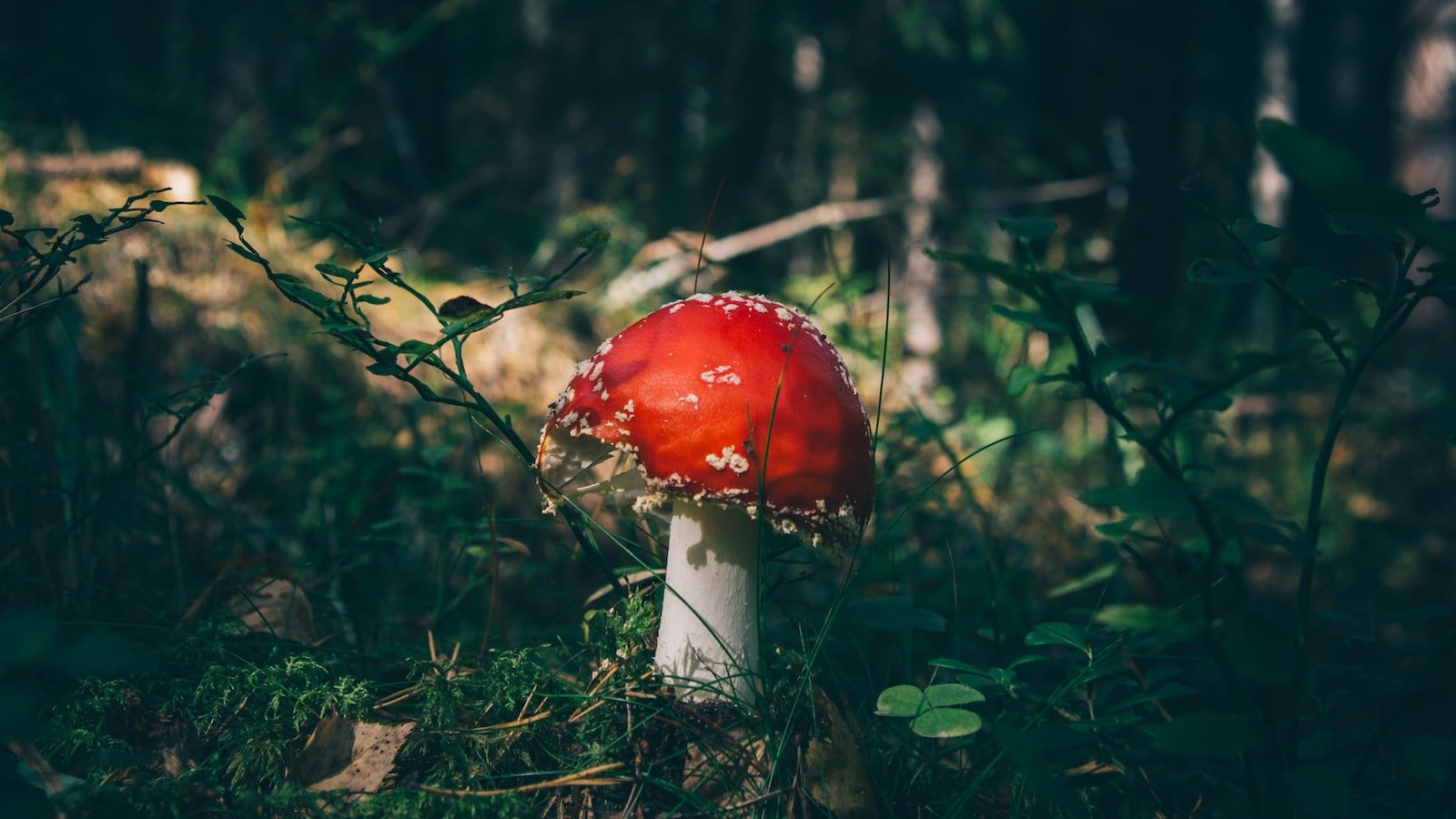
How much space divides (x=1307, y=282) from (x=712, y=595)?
109cm

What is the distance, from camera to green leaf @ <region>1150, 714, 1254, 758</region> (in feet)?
3.14

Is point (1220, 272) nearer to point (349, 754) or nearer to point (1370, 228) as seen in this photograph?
point (1370, 228)

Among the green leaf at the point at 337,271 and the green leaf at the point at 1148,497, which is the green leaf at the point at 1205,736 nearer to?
the green leaf at the point at 1148,497

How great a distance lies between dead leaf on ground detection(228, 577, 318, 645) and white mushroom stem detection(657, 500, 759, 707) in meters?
0.79

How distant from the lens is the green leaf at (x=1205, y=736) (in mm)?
956

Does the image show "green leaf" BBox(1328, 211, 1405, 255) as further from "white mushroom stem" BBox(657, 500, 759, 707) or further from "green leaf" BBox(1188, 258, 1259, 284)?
"white mushroom stem" BBox(657, 500, 759, 707)

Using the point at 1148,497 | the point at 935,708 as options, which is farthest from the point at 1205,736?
the point at 935,708

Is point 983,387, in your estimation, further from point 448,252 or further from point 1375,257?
point 1375,257

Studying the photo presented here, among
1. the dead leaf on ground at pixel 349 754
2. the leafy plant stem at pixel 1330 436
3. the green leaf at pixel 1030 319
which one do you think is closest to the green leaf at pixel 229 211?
the dead leaf on ground at pixel 349 754

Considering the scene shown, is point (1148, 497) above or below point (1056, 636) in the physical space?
above

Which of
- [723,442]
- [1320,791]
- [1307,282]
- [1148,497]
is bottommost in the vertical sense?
[1320,791]

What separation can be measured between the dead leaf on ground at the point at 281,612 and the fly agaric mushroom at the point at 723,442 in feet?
2.22

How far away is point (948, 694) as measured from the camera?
128 centimetres

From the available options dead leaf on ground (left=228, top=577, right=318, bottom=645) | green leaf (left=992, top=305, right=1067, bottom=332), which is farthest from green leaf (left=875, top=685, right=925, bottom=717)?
dead leaf on ground (left=228, top=577, right=318, bottom=645)
